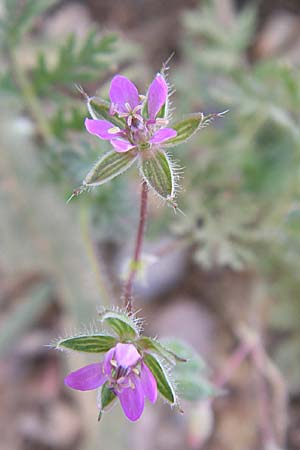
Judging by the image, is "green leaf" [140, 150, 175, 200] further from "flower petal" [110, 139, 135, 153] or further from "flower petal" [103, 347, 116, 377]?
"flower petal" [103, 347, 116, 377]

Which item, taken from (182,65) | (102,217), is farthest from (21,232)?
(182,65)

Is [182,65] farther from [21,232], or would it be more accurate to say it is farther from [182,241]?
[182,241]

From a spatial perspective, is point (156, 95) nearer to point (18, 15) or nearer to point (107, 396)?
point (107, 396)

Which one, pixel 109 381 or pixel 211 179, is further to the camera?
pixel 211 179

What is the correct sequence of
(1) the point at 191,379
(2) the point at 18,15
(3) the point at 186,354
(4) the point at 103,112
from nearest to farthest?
1. (4) the point at 103,112
2. (3) the point at 186,354
3. (1) the point at 191,379
4. (2) the point at 18,15

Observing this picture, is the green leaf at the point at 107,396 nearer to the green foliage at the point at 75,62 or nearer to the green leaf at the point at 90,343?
the green leaf at the point at 90,343

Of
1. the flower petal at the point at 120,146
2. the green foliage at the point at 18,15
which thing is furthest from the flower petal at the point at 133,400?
the green foliage at the point at 18,15

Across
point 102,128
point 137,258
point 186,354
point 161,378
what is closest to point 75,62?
point 137,258
